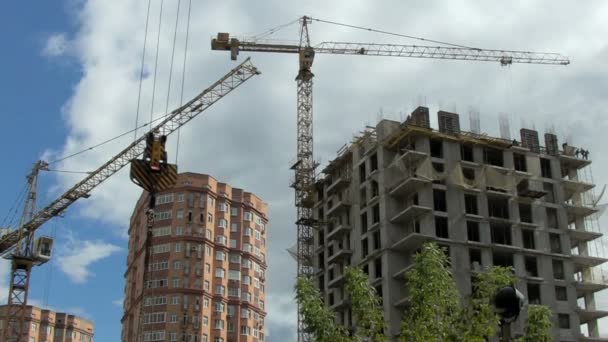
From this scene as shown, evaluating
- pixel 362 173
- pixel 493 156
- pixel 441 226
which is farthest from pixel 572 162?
pixel 362 173

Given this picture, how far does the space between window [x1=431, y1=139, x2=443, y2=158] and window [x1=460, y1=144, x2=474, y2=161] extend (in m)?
2.51

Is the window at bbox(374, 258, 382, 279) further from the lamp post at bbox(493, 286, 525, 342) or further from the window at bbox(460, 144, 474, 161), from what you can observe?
the lamp post at bbox(493, 286, 525, 342)

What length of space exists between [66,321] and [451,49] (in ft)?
324

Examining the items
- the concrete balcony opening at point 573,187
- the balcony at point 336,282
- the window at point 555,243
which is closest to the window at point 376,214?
the balcony at point 336,282

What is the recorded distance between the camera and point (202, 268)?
413 ft

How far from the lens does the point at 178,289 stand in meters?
122

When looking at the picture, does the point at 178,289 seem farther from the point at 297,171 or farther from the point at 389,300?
the point at 389,300

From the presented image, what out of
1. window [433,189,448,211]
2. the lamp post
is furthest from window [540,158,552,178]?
the lamp post

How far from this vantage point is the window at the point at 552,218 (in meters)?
91.4

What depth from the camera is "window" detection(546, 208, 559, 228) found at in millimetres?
91375

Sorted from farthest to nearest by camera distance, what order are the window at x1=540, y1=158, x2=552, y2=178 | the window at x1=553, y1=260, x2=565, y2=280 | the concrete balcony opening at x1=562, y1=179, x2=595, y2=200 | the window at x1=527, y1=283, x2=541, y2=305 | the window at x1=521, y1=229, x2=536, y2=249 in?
the concrete balcony opening at x1=562, y1=179, x2=595, y2=200
the window at x1=540, y1=158, x2=552, y2=178
the window at x1=553, y1=260, x2=565, y2=280
the window at x1=521, y1=229, x2=536, y2=249
the window at x1=527, y1=283, x2=541, y2=305

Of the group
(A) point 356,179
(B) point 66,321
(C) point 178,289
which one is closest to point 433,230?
(A) point 356,179

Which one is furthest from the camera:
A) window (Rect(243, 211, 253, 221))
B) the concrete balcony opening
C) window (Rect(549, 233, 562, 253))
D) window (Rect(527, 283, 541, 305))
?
window (Rect(243, 211, 253, 221))

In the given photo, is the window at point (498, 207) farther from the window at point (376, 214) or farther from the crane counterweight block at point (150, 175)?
the crane counterweight block at point (150, 175)
